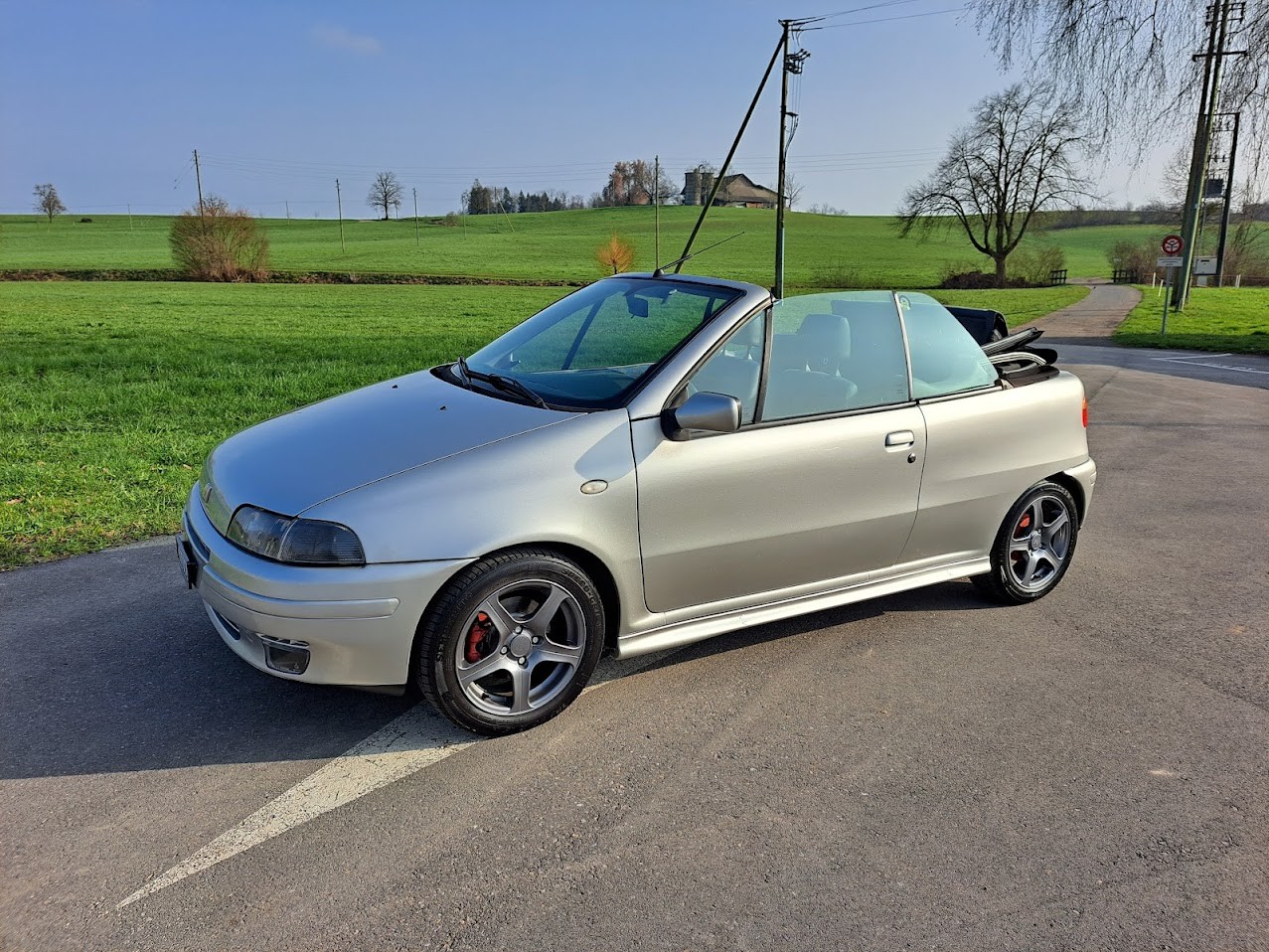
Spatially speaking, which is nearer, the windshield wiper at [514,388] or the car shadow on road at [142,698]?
the car shadow on road at [142,698]

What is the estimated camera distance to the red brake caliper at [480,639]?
3326 millimetres

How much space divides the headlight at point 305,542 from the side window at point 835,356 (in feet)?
5.69

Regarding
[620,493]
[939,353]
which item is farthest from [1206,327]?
[620,493]

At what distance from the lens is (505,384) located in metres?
4.09

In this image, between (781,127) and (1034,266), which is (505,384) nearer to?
(781,127)

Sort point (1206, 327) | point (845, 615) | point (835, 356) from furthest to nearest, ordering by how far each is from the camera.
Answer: point (1206, 327)
point (845, 615)
point (835, 356)

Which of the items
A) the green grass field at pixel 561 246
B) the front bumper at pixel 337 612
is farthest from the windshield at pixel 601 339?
the green grass field at pixel 561 246

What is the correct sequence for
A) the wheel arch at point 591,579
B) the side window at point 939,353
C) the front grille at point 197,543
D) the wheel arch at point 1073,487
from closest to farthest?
the wheel arch at point 591,579 < the front grille at point 197,543 < the side window at point 939,353 < the wheel arch at point 1073,487

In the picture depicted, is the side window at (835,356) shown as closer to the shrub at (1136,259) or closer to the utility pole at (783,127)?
the utility pole at (783,127)

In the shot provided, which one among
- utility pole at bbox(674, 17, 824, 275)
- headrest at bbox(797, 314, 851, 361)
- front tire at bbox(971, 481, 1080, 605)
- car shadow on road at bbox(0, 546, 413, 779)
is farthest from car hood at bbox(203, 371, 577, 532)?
utility pole at bbox(674, 17, 824, 275)

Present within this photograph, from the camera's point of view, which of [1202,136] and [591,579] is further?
[1202,136]

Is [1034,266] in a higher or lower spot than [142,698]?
higher

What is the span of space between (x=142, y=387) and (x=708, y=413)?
9.71m

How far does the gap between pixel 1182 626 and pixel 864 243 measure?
8964 cm
